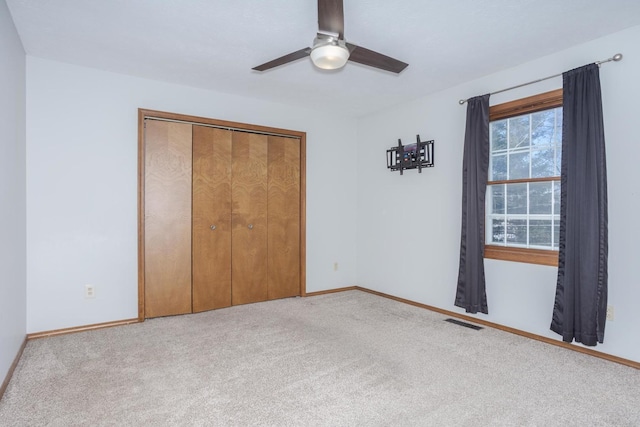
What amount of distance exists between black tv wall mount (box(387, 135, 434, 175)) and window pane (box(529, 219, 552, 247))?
4.03 feet

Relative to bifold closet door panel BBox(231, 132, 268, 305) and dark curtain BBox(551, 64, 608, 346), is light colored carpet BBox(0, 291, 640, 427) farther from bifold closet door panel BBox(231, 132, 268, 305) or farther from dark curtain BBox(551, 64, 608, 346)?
bifold closet door panel BBox(231, 132, 268, 305)

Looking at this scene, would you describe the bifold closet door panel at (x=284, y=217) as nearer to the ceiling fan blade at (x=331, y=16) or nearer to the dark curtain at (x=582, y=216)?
the ceiling fan blade at (x=331, y=16)

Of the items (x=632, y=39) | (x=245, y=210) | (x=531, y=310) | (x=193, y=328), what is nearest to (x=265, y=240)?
(x=245, y=210)

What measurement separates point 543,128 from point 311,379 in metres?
2.85

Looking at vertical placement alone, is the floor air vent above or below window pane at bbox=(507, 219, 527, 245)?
below

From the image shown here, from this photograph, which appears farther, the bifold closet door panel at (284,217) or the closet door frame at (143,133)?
the bifold closet door panel at (284,217)

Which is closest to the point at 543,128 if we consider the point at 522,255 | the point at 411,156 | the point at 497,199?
the point at 497,199

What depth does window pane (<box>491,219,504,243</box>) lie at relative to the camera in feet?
11.2

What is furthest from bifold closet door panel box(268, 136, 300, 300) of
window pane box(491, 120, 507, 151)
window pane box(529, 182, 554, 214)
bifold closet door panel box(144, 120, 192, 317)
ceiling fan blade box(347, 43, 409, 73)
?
window pane box(529, 182, 554, 214)

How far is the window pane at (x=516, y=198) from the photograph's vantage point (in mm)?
3217

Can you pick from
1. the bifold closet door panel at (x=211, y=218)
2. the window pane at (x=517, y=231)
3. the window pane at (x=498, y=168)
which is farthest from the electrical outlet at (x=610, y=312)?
the bifold closet door panel at (x=211, y=218)

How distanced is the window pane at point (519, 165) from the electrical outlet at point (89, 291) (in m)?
4.08

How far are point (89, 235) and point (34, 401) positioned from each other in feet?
5.32

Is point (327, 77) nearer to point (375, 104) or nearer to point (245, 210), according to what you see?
point (375, 104)
